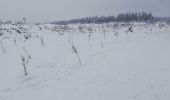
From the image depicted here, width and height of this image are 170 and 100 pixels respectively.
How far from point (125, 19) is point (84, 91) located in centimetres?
9520

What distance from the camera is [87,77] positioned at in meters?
6.59

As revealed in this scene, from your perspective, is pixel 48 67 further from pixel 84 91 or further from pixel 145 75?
pixel 145 75

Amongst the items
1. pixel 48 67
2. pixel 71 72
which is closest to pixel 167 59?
pixel 71 72

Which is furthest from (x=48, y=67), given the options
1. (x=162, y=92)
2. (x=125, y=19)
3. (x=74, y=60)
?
(x=125, y=19)

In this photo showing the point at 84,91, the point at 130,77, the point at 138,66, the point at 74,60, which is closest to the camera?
the point at 84,91

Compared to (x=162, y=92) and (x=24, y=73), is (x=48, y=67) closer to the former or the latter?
(x=24, y=73)

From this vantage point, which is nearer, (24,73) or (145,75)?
(145,75)

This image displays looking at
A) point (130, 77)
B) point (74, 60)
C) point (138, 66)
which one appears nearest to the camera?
point (130, 77)

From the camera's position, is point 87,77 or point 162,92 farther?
point 87,77

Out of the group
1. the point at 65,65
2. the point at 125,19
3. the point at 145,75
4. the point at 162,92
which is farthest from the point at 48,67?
the point at 125,19

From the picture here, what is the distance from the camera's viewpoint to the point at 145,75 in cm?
621

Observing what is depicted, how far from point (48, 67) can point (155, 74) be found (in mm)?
4520

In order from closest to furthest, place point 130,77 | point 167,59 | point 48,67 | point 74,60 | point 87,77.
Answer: point 130,77
point 87,77
point 167,59
point 48,67
point 74,60

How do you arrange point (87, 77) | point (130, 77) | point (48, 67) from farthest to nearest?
point (48, 67) < point (87, 77) < point (130, 77)
